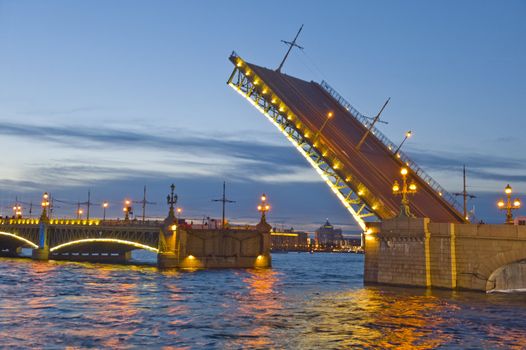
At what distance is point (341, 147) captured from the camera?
148ft

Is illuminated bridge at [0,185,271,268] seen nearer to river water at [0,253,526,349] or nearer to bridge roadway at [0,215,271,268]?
bridge roadway at [0,215,271,268]

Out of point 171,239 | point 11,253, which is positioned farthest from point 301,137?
point 11,253

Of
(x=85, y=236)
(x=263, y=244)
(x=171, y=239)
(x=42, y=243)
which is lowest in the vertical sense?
(x=42, y=243)

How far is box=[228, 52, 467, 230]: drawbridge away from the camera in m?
41.9

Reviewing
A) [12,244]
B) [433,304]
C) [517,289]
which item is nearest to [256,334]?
[433,304]

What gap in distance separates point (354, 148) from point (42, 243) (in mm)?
48666

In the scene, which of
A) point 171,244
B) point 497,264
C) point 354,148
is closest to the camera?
point 497,264

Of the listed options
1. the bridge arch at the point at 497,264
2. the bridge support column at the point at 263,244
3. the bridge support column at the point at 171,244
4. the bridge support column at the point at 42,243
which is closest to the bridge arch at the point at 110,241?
the bridge support column at the point at 42,243

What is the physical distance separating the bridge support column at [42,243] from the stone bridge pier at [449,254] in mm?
52462

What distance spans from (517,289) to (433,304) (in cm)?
1106

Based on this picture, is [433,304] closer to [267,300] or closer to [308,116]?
[267,300]

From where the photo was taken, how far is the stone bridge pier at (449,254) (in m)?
33.2

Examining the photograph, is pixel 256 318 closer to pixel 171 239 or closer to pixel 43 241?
pixel 171 239

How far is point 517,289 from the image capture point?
3825 cm
